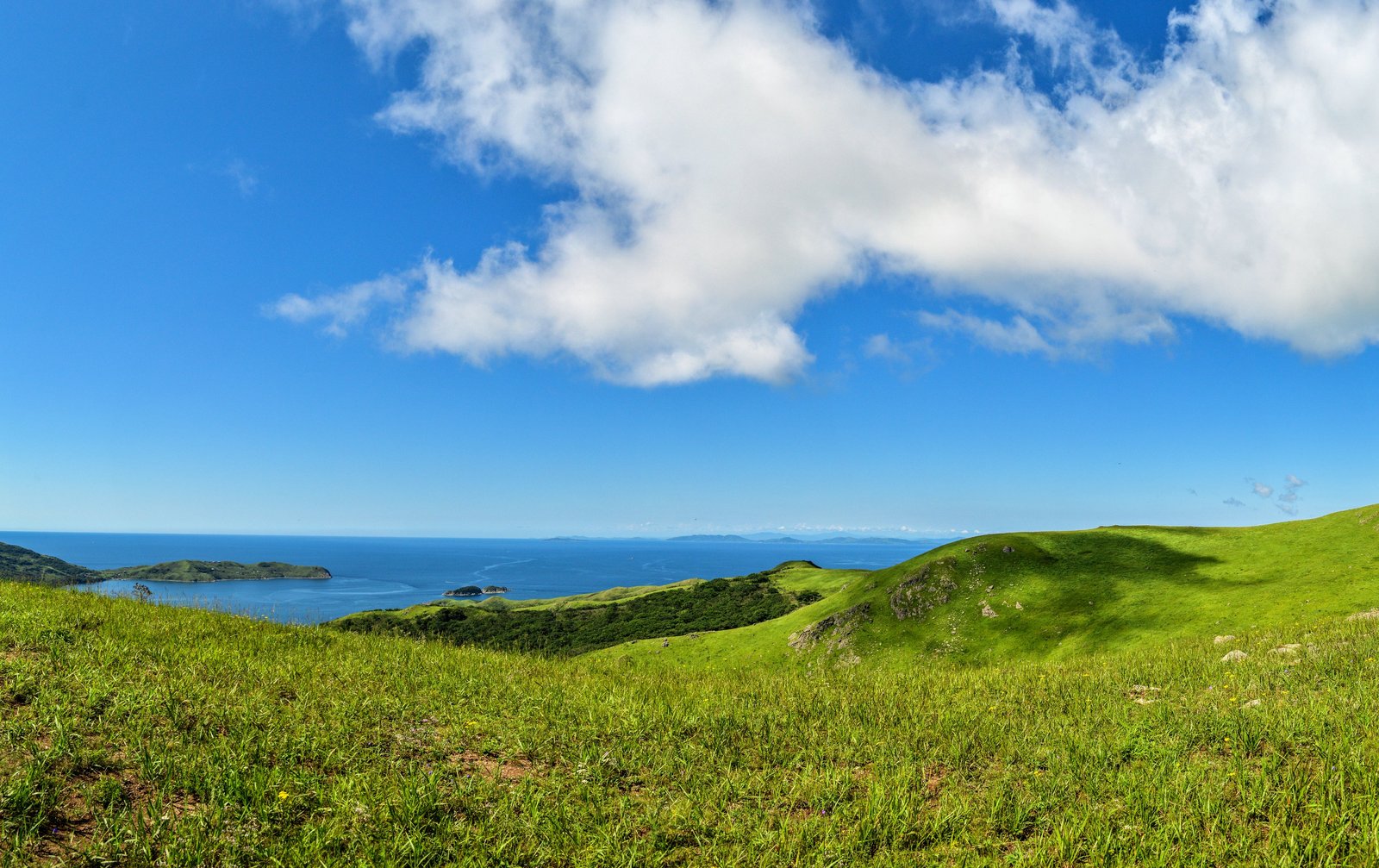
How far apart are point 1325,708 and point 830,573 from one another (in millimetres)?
119756

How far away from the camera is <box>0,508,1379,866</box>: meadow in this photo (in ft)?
19.7

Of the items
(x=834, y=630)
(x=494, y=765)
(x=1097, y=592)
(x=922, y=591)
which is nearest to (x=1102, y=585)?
(x=1097, y=592)

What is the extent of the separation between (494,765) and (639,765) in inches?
76.3

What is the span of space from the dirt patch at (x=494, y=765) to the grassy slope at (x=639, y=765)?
40mm

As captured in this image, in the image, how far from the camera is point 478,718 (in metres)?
9.50

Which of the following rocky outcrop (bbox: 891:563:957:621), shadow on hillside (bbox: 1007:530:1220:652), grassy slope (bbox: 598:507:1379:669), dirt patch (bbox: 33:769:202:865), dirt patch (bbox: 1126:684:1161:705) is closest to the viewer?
dirt patch (bbox: 33:769:202:865)

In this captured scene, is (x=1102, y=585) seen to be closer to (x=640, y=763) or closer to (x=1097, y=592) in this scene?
(x=1097, y=592)

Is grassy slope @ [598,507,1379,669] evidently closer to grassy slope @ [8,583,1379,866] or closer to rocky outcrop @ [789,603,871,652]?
rocky outcrop @ [789,603,871,652]

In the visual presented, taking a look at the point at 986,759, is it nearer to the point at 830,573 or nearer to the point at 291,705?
the point at 291,705

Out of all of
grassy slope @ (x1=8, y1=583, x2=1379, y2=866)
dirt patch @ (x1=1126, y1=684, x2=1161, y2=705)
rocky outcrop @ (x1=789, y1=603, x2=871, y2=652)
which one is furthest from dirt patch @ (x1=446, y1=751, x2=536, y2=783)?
rocky outcrop @ (x1=789, y1=603, x2=871, y2=652)

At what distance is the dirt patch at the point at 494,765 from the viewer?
7.79m

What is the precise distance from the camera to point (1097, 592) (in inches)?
1843

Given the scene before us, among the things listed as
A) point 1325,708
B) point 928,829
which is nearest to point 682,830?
point 928,829

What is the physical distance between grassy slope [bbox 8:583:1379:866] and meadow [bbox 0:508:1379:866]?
0.13 ft
